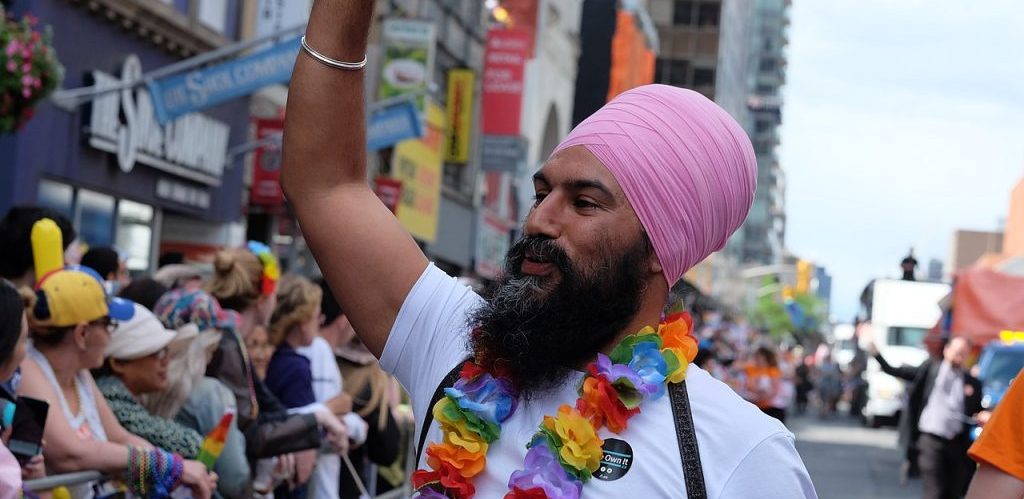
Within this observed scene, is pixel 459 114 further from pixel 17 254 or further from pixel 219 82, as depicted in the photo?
pixel 17 254

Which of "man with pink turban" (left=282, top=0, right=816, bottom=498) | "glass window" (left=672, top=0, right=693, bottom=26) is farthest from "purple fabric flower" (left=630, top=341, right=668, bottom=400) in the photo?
"glass window" (left=672, top=0, right=693, bottom=26)

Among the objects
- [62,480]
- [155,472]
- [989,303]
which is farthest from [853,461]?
[62,480]

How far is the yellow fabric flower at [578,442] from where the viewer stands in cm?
255

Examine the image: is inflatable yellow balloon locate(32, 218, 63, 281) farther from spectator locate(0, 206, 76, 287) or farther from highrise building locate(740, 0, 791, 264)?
highrise building locate(740, 0, 791, 264)

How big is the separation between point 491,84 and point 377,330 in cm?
3185

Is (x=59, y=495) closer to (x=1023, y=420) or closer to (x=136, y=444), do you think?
(x=136, y=444)

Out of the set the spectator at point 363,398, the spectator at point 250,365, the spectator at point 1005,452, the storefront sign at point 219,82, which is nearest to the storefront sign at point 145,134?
the storefront sign at point 219,82

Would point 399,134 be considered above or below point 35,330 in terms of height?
above

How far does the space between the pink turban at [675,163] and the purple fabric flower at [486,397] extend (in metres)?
0.33

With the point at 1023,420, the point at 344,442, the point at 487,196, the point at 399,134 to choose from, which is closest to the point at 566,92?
the point at 487,196

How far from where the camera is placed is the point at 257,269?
7.45 m

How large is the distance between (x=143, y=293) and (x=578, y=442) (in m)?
4.98

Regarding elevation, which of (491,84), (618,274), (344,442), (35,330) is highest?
(491,84)

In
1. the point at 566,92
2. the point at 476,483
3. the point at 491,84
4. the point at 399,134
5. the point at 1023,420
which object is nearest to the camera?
the point at 476,483
